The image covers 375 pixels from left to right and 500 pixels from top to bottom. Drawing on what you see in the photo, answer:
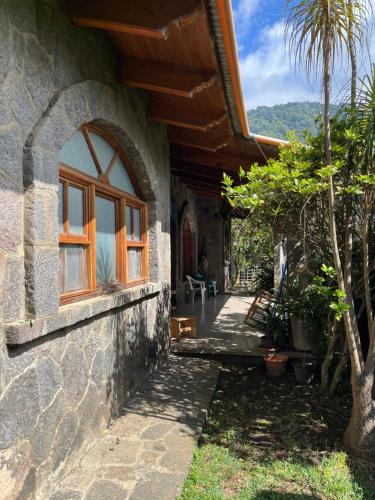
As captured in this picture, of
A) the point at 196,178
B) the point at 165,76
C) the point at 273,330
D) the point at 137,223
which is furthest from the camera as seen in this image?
the point at 196,178

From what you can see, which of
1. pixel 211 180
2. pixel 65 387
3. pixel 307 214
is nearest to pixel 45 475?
pixel 65 387

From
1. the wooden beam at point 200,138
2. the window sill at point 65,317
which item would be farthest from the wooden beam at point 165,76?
the window sill at point 65,317

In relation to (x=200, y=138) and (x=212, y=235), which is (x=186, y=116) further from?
(x=212, y=235)

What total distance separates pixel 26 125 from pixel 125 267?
2256mm

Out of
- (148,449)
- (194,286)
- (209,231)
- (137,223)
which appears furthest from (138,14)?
(209,231)

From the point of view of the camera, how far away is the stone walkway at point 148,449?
8.43ft

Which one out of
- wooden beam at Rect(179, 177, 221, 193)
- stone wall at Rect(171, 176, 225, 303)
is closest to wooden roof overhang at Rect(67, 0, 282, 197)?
wooden beam at Rect(179, 177, 221, 193)

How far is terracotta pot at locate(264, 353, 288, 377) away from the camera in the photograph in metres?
5.05

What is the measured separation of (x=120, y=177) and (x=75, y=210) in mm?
1262

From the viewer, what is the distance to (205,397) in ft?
13.9

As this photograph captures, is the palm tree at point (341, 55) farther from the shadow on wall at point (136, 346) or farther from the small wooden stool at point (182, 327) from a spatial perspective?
the small wooden stool at point (182, 327)

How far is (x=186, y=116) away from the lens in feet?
14.9

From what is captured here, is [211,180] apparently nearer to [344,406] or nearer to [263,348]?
[263,348]

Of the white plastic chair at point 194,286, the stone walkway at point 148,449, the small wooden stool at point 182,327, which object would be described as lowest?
the stone walkway at point 148,449
